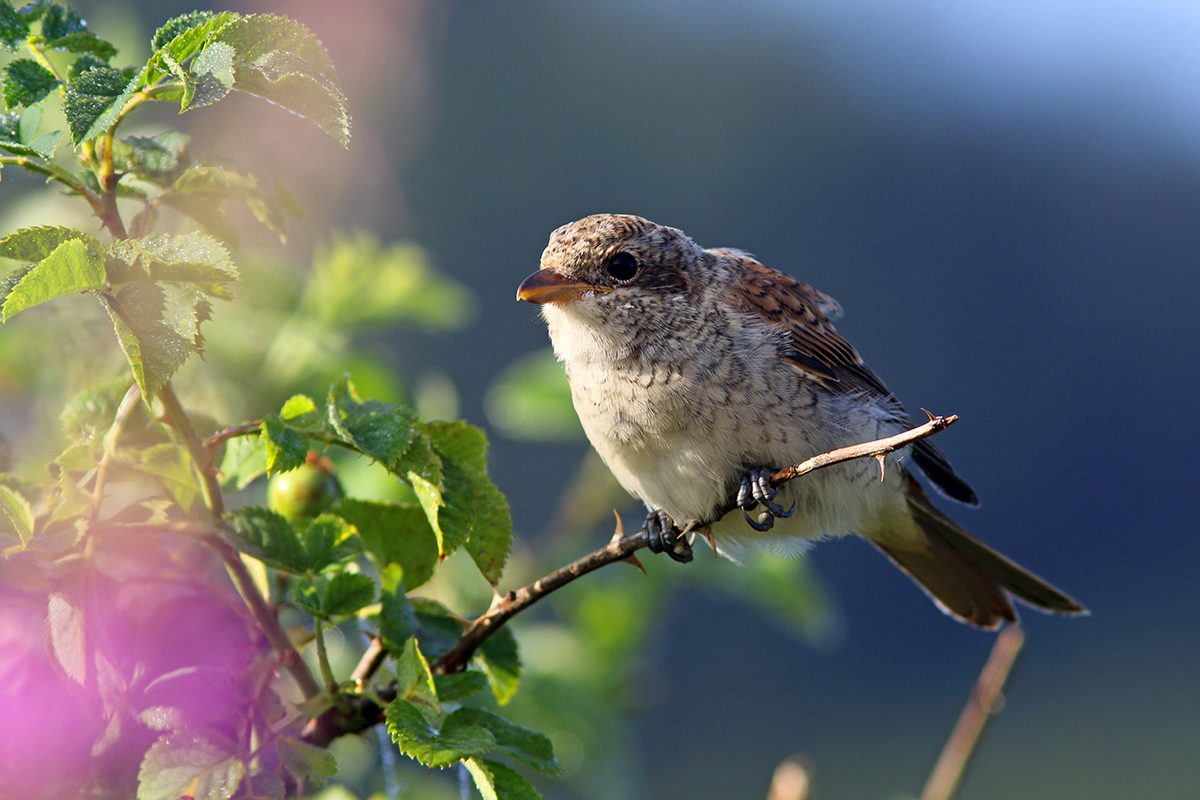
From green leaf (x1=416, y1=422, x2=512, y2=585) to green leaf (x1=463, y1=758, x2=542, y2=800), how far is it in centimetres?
21

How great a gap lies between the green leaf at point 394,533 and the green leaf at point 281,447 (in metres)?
0.23

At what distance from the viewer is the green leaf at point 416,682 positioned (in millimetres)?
1068

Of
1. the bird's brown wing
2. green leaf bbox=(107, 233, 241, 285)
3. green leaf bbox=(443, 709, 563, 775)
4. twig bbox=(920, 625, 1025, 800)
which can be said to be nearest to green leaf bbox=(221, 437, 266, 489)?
green leaf bbox=(107, 233, 241, 285)

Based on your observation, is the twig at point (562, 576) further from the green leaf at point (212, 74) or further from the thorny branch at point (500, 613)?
the green leaf at point (212, 74)

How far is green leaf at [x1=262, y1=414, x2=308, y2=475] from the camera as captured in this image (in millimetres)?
1060

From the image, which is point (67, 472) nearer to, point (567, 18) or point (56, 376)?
point (56, 376)

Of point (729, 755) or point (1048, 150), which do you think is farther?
point (1048, 150)

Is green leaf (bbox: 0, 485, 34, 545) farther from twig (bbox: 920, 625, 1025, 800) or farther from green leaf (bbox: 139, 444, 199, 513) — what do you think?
twig (bbox: 920, 625, 1025, 800)

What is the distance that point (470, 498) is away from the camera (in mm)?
1215

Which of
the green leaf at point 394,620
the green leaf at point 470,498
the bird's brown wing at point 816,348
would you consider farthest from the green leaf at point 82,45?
the bird's brown wing at point 816,348

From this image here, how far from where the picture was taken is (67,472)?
1.10m

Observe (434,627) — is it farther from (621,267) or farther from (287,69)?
(621,267)

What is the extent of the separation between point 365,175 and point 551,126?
37.5 metres

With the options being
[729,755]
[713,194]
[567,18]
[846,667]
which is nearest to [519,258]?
[713,194]
